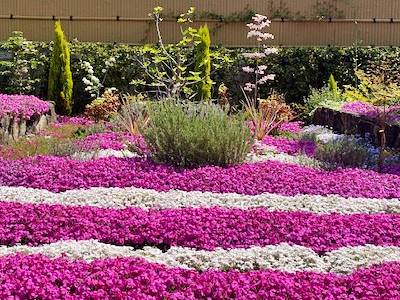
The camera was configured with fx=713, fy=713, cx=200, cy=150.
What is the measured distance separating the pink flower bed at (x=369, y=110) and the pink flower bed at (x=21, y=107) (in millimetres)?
5484

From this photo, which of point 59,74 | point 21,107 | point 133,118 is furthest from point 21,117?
point 59,74

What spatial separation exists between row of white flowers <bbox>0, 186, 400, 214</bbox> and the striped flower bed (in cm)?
2

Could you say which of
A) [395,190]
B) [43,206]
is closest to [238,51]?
[395,190]

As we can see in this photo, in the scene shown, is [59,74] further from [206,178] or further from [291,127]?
[206,178]

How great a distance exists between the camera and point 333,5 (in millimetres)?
19484

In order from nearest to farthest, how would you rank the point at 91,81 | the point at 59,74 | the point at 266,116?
the point at 266,116 < the point at 59,74 < the point at 91,81

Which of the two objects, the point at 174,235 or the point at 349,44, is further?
the point at 349,44

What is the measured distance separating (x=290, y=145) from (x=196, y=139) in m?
→ 3.19

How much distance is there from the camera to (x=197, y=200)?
6645 mm

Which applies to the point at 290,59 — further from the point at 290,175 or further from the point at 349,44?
the point at 290,175

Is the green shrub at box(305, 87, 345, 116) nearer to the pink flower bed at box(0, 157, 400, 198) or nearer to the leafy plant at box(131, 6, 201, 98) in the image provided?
the leafy plant at box(131, 6, 201, 98)

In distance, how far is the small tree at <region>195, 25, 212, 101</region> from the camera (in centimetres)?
1532

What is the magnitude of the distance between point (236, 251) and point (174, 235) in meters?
0.58

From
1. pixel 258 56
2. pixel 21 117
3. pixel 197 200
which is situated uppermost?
pixel 258 56
